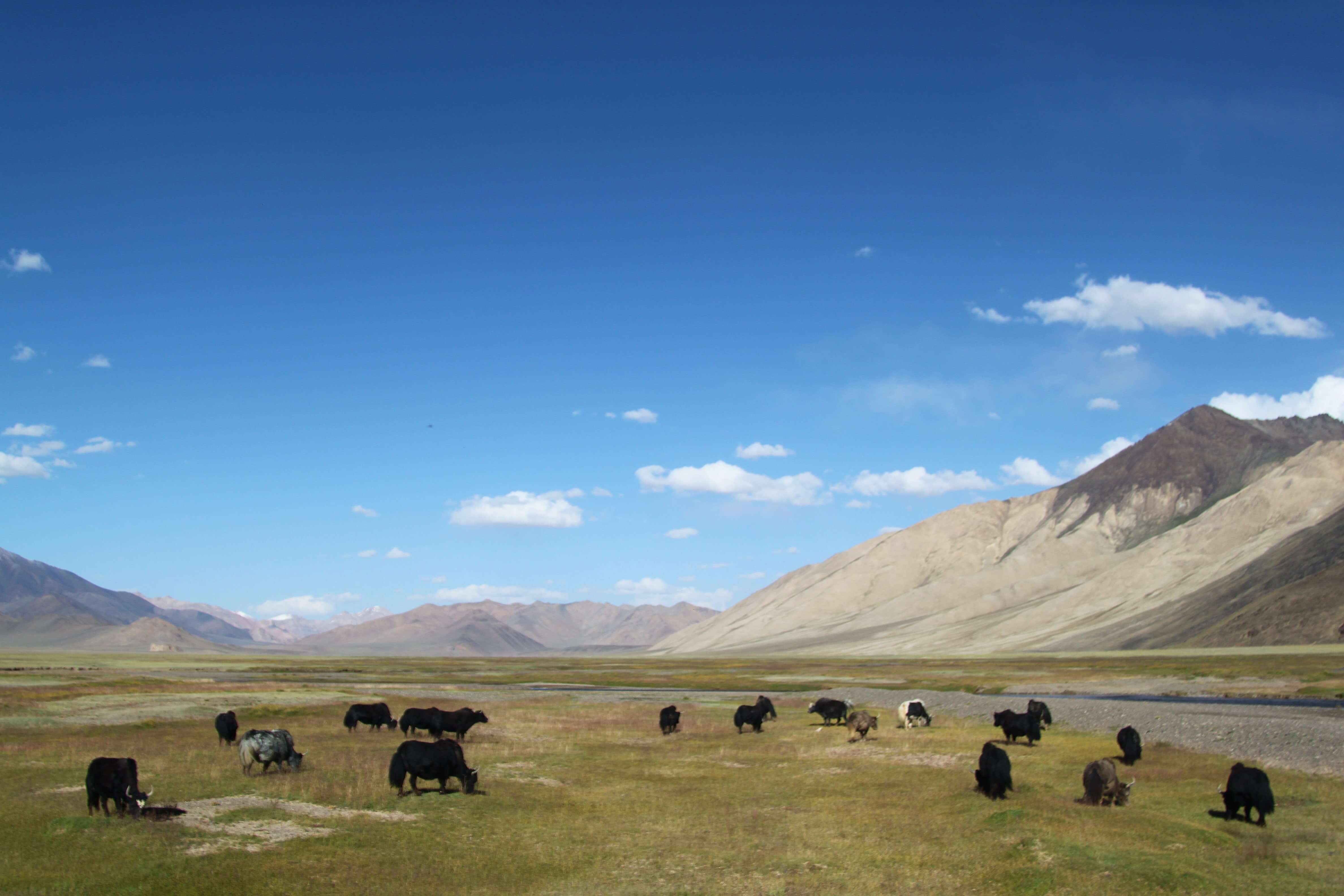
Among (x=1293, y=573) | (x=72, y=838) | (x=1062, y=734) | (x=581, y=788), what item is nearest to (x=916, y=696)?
(x=1062, y=734)

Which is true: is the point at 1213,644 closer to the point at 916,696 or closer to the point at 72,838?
the point at 916,696

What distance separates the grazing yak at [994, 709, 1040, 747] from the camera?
34.3m

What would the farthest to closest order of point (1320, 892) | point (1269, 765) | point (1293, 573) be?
point (1293, 573)
point (1269, 765)
point (1320, 892)

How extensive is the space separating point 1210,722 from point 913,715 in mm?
12943

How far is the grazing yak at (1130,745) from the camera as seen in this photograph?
28484 millimetres

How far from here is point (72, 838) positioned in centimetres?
1748

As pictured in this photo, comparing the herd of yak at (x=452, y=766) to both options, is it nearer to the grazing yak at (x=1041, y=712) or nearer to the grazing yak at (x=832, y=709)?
the grazing yak at (x=1041, y=712)

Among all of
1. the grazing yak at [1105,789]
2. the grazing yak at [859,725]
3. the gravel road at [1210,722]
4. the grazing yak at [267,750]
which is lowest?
the gravel road at [1210,722]

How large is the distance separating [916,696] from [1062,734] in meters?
30.8

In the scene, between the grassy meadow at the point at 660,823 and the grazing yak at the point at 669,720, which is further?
the grazing yak at the point at 669,720

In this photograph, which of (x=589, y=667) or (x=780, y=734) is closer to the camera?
(x=780, y=734)

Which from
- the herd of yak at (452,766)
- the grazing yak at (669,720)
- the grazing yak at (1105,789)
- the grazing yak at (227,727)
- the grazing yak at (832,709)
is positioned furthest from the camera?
the grazing yak at (832,709)

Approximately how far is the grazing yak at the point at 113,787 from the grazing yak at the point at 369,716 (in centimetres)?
1993

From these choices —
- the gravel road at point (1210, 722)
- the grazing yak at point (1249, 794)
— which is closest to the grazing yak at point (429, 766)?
the grazing yak at point (1249, 794)
